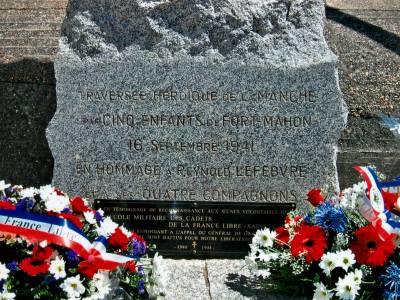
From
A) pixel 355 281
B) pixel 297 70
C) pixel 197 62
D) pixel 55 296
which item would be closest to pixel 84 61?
pixel 197 62

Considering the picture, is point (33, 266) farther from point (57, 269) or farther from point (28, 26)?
point (28, 26)

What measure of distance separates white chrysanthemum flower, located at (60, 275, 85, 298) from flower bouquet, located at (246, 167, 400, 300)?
1089mm

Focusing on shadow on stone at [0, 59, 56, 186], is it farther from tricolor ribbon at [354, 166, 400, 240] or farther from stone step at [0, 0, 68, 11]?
tricolor ribbon at [354, 166, 400, 240]

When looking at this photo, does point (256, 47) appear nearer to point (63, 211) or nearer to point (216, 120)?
point (216, 120)

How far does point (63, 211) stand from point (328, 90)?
1.87 metres

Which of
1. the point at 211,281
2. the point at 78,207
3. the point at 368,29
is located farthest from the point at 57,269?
the point at 368,29

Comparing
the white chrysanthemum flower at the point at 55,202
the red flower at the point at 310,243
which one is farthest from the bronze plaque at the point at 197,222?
the white chrysanthemum flower at the point at 55,202

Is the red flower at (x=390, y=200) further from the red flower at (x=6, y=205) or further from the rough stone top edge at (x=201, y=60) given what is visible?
the red flower at (x=6, y=205)

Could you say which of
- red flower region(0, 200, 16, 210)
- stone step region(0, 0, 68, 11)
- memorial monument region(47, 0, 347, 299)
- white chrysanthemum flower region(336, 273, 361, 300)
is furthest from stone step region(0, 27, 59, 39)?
white chrysanthemum flower region(336, 273, 361, 300)

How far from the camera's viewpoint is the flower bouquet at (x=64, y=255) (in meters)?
3.22

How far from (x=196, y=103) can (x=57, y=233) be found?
1.45m

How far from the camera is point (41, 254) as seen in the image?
3230 millimetres

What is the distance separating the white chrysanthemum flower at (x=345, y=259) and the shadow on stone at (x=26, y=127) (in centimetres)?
234

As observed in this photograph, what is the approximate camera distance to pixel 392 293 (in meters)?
3.44
